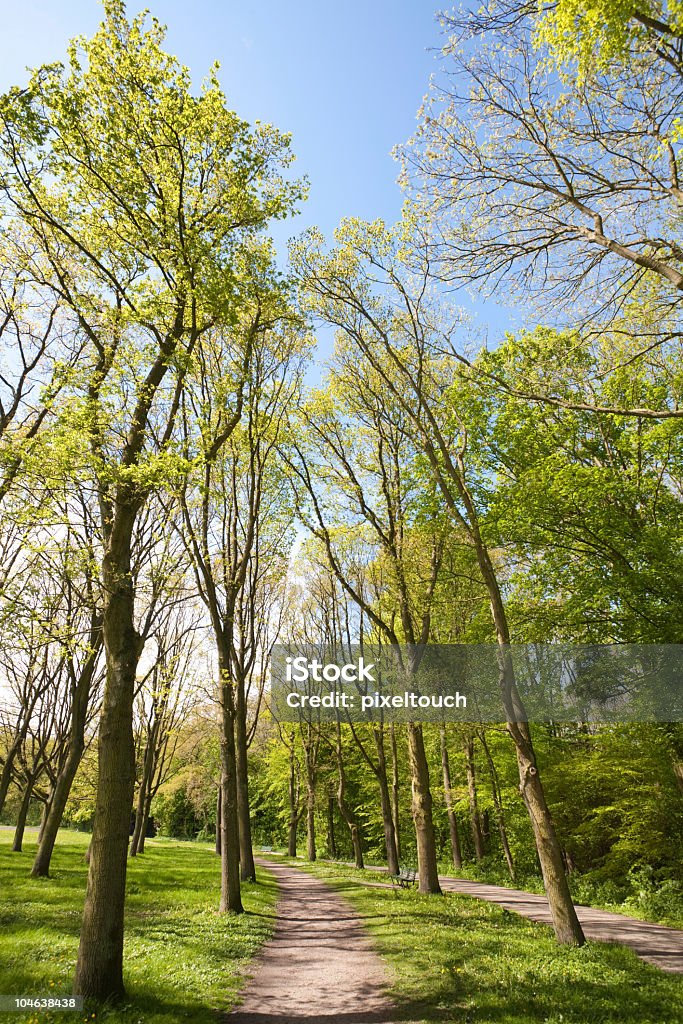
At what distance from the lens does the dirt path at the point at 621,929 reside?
343 inches

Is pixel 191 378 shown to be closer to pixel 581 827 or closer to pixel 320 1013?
pixel 320 1013

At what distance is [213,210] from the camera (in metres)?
9.38

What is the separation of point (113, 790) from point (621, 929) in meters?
11.0

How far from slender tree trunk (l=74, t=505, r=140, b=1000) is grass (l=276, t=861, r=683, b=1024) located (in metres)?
3.38

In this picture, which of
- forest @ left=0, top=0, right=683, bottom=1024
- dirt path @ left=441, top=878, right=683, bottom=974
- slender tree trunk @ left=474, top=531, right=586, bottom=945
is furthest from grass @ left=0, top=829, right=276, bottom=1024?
dirt path @ left=441, top=878, right=683, bottom=974

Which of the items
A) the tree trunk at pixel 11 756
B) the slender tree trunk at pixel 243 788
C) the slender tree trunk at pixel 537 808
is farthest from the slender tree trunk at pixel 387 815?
the tree trunk at pixel 11 756

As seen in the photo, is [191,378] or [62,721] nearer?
[191,378]

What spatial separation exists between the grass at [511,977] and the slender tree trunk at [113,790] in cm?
338

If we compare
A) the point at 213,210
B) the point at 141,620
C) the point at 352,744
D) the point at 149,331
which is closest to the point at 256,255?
the point at 213,210

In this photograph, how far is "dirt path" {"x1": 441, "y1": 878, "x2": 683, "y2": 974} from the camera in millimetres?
8711

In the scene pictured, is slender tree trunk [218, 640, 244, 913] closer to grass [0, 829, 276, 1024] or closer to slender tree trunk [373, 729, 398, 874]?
grass [0, 829, 276, 1024]

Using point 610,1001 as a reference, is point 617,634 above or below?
above

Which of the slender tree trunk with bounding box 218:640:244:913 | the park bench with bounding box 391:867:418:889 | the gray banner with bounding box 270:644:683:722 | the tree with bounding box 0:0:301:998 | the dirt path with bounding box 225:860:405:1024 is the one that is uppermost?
the tree with bounding box 0:0:301:998

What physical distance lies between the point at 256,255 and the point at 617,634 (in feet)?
41.8
